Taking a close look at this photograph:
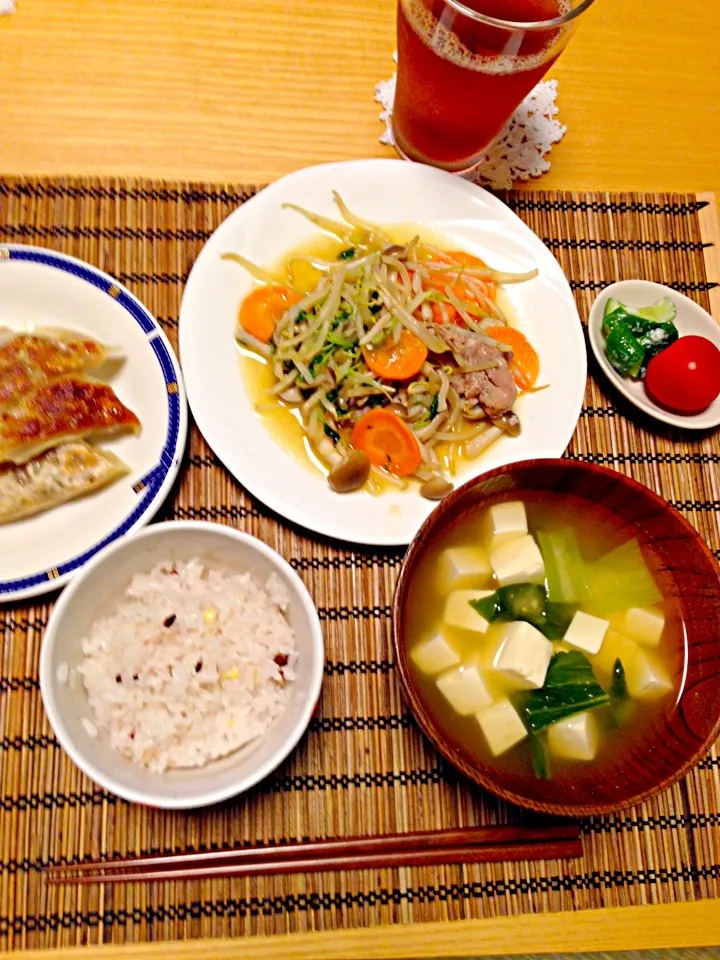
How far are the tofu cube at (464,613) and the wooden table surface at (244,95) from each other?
1292 millimetres

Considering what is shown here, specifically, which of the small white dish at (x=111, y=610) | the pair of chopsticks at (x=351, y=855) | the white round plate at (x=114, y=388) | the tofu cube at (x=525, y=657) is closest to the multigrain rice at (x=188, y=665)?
the small white dish at (x=111, y=610)

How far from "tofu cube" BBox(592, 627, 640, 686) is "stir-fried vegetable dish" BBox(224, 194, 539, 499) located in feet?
1.82

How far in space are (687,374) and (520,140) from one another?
2.83 feet

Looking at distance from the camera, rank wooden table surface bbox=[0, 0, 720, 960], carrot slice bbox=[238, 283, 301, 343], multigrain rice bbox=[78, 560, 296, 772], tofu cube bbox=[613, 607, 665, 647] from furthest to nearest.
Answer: wooden table surface bbox=[0, 0, 720, 960], carrot slice bbox=[238, 283, 301, 343], tofu cube bbox=[613, 607, 665, 647], multigrain rice bbox=[78, 560, 296, 772]

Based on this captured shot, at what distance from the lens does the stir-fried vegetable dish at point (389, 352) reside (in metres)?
1.78

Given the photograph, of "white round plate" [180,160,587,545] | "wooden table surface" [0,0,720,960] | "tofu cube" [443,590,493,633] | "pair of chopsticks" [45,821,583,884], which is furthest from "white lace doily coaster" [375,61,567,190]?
"pair of chopsticks" [45,821,583,884]

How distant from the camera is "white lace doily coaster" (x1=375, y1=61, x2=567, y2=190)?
200 centimetres

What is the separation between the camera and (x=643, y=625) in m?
Answer: 1.57

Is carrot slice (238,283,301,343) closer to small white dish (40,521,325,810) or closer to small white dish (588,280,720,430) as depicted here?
small white dish (40,521,325,810)

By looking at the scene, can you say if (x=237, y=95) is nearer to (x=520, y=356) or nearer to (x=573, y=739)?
(x=520, y=356)

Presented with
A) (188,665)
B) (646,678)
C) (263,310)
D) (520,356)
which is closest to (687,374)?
(520,356)

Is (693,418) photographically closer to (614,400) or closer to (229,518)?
(614,400)

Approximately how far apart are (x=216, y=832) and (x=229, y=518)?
2.42ft

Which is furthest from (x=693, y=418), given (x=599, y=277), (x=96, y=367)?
(x=96, y=367)
